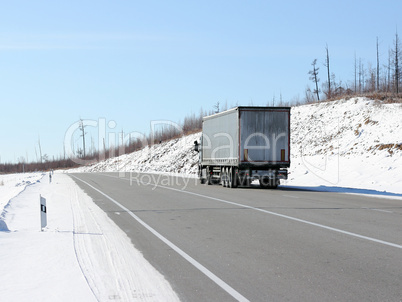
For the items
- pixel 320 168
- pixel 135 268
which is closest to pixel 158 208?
pixel 135 268

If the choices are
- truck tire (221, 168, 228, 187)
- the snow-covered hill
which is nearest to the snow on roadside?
truck tire (221, 168, 228, 187)

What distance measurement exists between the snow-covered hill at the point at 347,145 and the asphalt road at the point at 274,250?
14060mm

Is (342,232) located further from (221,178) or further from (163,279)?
(221,178)

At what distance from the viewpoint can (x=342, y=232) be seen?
1034cm

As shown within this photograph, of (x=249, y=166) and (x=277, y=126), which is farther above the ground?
(x=277, y=126)

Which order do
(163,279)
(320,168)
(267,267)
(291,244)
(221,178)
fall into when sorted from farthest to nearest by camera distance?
(320,168) < (221,178) < (291,244) < (267,267) < (163,279)

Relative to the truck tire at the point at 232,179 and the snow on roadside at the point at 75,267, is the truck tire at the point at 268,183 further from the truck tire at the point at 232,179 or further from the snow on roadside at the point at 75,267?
the snow on roadside at the point at 75,267

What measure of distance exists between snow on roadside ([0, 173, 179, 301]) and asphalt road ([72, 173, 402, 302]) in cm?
35

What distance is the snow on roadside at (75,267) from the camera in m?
5.82

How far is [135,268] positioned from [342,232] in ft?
16.7

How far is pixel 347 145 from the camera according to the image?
40156 mm

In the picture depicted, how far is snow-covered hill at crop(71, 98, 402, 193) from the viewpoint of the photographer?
3034 centimetres

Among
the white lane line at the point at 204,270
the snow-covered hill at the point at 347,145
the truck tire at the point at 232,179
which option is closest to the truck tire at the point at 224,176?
the truck tire at the point at 232,179

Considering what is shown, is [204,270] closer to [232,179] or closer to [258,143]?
[258,143]
